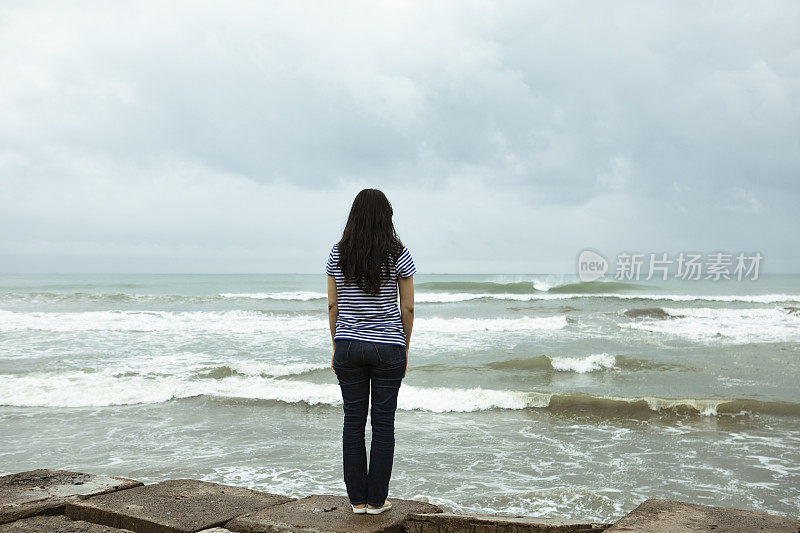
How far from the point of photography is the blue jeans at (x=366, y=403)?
10.2 feet

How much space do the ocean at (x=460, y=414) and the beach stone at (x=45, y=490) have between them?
1.56 meters

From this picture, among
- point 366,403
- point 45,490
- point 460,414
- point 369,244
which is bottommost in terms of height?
point 460,414

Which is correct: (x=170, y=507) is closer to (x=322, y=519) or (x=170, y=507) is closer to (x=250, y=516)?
(x=250, y=516)

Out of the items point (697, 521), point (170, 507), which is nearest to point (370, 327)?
point (170, 507)

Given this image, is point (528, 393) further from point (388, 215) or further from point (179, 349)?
point (179, 349)

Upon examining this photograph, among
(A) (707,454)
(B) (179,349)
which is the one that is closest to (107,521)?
(A) (707,454)

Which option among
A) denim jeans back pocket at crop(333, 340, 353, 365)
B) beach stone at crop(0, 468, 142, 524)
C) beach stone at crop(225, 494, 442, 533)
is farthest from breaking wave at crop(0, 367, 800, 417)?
denim jeans back pocket at crop(333, 340, 353, 365)

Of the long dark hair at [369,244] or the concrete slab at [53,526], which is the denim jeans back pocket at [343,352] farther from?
the concrete slab at [53,526]

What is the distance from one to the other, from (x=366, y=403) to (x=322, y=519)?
635 mm

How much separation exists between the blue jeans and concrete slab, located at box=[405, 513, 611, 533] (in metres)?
0.26

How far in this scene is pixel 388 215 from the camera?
3178mm

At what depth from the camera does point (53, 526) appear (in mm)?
2996

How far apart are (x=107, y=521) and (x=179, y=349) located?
11.6 m

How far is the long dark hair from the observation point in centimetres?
311
